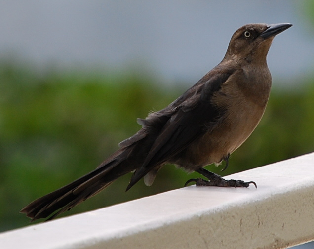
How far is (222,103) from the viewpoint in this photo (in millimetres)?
3787

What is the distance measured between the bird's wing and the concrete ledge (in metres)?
0.61

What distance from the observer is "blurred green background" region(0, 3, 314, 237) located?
16.6 feet

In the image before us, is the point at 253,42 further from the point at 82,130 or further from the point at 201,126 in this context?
the point at 82,130

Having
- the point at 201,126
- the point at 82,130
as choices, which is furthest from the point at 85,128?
the point at 201,126

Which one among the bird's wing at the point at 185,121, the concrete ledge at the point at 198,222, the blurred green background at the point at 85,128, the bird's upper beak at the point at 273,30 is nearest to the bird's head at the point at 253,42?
the bird's upper beak at the point at 273,30

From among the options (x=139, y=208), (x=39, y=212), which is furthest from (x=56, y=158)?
(x=139, y=208)

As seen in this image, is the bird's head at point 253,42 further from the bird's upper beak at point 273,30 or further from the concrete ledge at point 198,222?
the concrete ledge at point 198,222

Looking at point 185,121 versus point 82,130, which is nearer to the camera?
point 185,121

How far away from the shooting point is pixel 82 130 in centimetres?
520

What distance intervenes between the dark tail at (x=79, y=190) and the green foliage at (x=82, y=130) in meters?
1.42

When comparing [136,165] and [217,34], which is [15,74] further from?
[217,34]

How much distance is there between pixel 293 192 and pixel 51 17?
7193 mm

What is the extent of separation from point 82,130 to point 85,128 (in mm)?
26

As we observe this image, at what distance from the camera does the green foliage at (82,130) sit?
5059 mm
